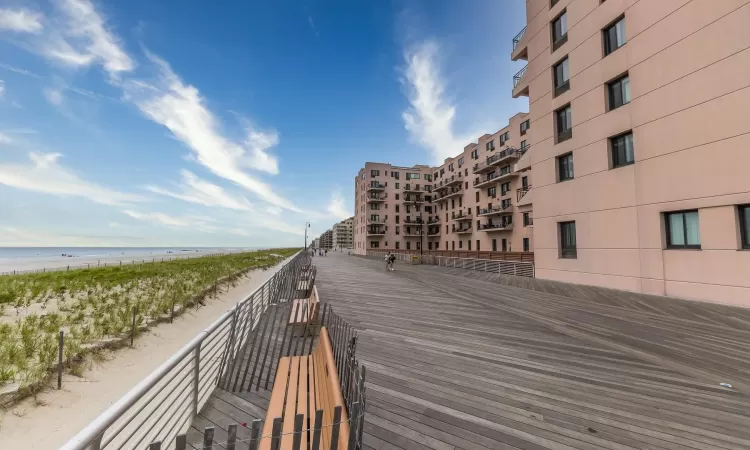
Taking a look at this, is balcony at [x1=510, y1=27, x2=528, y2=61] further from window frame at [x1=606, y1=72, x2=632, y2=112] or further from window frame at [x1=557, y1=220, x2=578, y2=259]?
window frame at [x1=557, y1=220, x2=578, y2=259]

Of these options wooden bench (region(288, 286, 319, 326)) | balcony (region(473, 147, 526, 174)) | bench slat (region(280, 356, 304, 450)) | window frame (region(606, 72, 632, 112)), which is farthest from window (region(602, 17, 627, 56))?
balcony (region(473, 147, 526, 174))

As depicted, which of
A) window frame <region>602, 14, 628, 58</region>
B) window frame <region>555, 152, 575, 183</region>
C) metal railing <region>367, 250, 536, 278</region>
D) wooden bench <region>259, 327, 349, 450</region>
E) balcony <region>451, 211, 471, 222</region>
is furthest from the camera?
balcony <region>451, 211, 471, 222</region>

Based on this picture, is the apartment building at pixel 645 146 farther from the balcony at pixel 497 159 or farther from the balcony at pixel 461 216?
the balcony at pixel 461 216

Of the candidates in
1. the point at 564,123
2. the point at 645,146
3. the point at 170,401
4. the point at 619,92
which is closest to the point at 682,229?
the point at 645,146

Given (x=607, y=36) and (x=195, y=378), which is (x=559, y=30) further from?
(x=195, y=378)

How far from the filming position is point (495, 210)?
39.1 metres

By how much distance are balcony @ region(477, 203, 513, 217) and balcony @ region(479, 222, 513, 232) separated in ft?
4.77

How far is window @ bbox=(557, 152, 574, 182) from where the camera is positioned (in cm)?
1461

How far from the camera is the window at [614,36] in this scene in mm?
12320

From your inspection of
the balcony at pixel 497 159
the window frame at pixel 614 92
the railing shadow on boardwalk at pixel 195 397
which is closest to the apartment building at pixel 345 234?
the balcony at pixel 497 159

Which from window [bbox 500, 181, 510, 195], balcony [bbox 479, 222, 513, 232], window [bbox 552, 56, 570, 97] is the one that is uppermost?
window [bbox 552, 56, 570, 97]

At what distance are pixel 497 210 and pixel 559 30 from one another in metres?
25.5

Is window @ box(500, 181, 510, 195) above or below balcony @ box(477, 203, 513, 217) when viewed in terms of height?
above

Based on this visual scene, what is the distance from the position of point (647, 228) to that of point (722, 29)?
6544 millimetres
